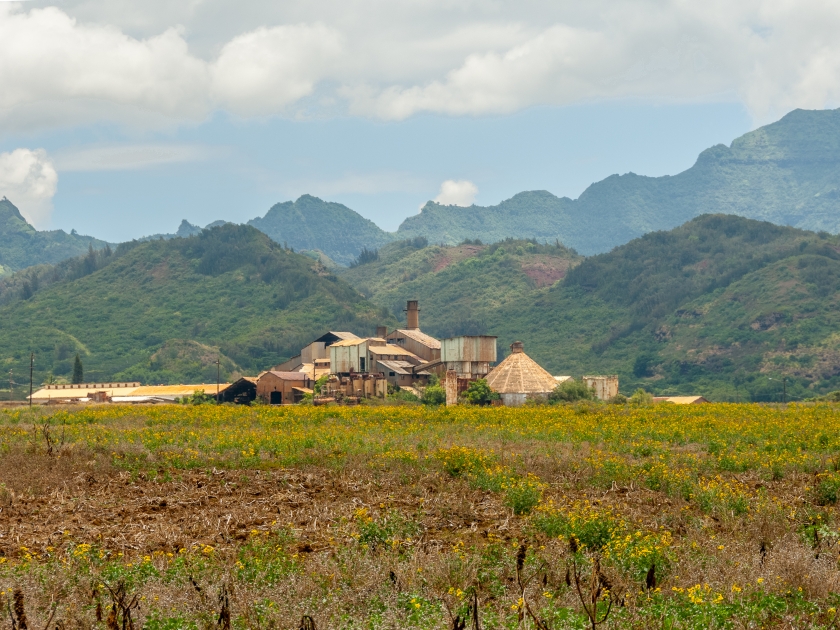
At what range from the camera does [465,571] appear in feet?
45.3

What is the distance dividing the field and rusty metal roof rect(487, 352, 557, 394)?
118 feet

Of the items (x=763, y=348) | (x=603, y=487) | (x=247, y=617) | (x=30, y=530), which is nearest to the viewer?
(x=247, y=617)

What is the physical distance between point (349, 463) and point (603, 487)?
6.76 m

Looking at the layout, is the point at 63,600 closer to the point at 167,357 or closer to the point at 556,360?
the point at 167,357

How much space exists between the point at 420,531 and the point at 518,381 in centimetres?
5213

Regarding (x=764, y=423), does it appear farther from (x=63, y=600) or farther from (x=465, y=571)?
(x=63, y=600)

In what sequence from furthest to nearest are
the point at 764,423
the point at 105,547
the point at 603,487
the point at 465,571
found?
1. the point at 764,423
2. the point at 603,487
3. the point at 105,547
4. the point at 465,571

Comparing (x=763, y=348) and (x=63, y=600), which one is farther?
(x=763, y=348)

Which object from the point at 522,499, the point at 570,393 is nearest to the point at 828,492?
the point at 522,499

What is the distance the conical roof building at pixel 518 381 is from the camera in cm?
6712

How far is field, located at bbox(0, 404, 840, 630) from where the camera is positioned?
12141mm

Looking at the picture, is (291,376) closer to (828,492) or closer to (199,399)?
(199,399)

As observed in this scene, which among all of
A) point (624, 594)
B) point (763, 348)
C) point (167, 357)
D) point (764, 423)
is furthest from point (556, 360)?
point (624, 594)

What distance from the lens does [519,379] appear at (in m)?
68.6
